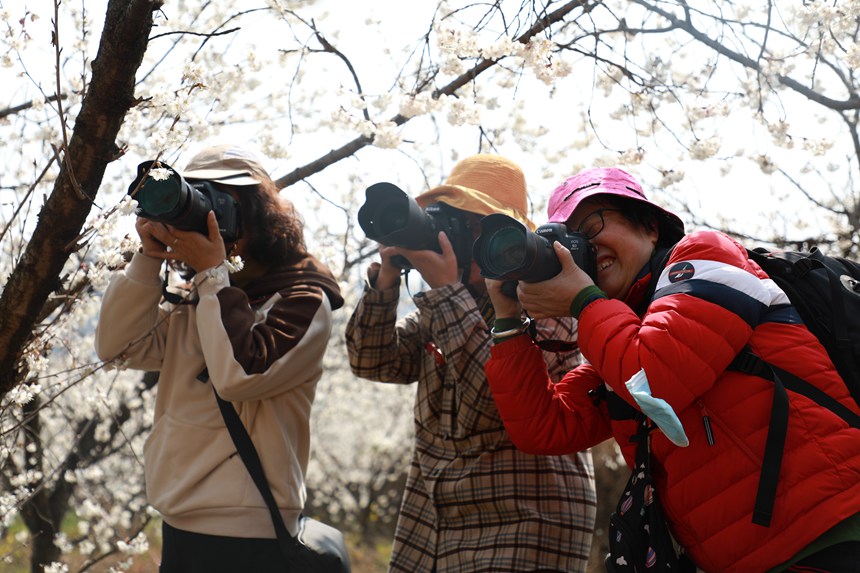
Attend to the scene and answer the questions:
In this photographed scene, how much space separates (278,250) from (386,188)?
36 centimetres

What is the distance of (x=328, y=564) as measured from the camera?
2.07 metres

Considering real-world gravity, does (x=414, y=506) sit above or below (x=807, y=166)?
below

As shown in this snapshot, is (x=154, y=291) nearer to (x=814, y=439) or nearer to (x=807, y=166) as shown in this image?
(x=814, y=439)

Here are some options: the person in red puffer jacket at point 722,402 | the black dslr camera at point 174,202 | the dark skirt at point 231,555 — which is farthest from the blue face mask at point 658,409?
the black dslr camera at point 174,202

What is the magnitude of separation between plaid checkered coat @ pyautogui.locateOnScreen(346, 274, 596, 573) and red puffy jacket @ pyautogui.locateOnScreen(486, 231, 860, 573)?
1.80 ft

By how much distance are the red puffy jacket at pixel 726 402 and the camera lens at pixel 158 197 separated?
1.02m

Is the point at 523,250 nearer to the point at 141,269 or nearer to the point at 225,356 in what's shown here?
the point at 225,356

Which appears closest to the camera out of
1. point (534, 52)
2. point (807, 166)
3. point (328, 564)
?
point (328, 564)

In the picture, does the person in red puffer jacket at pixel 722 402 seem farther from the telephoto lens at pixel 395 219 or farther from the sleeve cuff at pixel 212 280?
the sleeve cuff at pixel 212 280

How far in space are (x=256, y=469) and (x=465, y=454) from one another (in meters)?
0.51

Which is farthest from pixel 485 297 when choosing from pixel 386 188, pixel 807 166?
pixel 807 166

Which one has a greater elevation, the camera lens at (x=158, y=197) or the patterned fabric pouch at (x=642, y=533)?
the camera lens at (x=158, y=197)

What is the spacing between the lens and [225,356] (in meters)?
2.02

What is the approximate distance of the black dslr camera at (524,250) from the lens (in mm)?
1647
